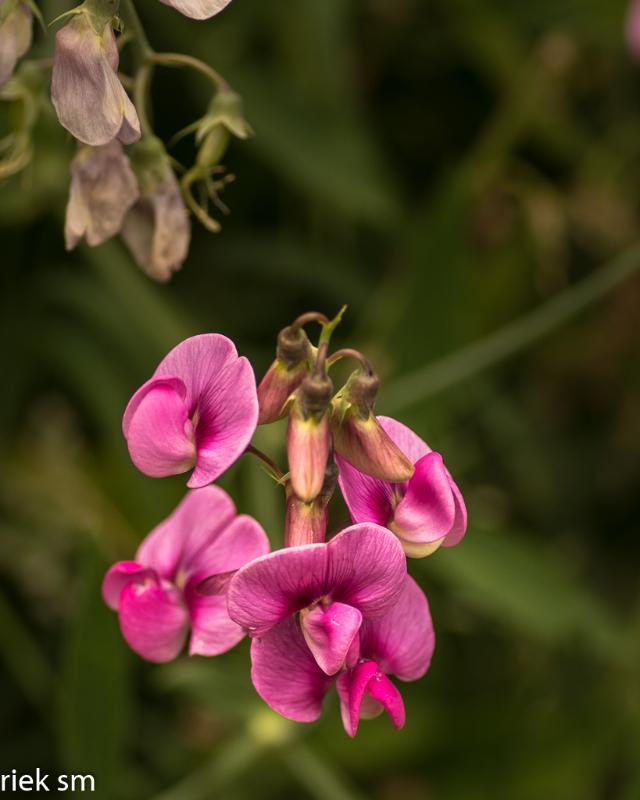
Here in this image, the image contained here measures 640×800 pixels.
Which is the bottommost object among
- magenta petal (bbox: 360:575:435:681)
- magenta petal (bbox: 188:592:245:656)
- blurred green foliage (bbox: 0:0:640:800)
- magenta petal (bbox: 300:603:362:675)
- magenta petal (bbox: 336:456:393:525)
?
blurred green foliage (bbox: 0:0:640:800)

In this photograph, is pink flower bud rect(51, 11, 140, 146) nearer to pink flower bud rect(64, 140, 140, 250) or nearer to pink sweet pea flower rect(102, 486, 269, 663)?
pink flower bud rect(64, 140, 140, 250)

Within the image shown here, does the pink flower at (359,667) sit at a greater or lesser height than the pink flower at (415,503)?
lesser

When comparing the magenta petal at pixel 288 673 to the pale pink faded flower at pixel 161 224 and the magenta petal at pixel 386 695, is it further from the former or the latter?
the pale pink faded flower at pixel 161 224

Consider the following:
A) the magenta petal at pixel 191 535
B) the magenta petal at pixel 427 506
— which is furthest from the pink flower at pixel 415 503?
the magenta petal at pixel 191 535

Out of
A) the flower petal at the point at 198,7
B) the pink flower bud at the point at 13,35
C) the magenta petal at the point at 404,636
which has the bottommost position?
the magenta petal at the point at 404,636

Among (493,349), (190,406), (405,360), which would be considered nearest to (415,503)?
(190,406)

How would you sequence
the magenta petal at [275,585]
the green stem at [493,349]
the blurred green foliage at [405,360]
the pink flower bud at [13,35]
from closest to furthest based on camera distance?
the magenta petal at [275,585]
the pink flower bud at [13,35]
the green stem at [493,349]
the blurred green foliage at [405,360]

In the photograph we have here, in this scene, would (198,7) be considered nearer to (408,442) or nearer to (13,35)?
(13,35)

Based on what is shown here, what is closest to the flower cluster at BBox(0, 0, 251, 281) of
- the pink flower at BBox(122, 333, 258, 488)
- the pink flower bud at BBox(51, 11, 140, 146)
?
the pink flower bud at BBox(51, 11, 140, 146)
